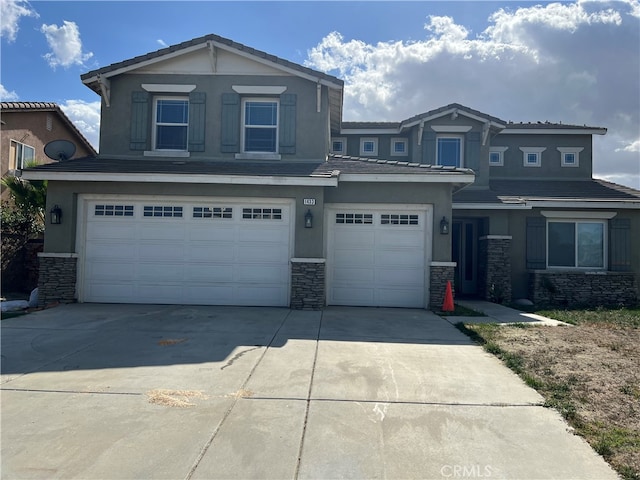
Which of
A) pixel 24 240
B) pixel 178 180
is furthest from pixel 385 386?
pixel 24 240

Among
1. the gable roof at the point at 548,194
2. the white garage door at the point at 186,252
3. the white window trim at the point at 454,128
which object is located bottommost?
the white garage door at the point at 186,252

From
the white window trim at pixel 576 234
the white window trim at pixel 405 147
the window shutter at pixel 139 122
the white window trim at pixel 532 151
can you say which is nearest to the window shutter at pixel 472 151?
the white window trim at pixel 405 147

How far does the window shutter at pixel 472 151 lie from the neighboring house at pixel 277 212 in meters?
0.07

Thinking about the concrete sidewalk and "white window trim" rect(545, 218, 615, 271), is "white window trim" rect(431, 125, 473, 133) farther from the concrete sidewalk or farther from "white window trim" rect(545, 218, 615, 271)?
the concrete sidewalk

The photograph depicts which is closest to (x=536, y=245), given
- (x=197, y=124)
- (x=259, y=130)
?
(x=259, y=130)

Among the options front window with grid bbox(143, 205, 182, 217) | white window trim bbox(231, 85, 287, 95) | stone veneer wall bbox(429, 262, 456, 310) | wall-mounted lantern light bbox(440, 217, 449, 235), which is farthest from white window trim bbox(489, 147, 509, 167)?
front window with grid bbox(143, 205, 182, 217)

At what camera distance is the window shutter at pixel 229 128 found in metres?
11.4

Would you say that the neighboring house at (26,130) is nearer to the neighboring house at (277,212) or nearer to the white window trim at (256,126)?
the neighboring house at (277,212)

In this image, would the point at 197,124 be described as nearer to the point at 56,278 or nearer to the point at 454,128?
the point at 56,278

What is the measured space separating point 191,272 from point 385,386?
658cm

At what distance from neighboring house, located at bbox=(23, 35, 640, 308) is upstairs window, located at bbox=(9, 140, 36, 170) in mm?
7174

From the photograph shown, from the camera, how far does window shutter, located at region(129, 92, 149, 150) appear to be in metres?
11.5

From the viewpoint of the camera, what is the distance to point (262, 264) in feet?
33.6

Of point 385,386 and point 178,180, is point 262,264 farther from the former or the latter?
point 385,386
